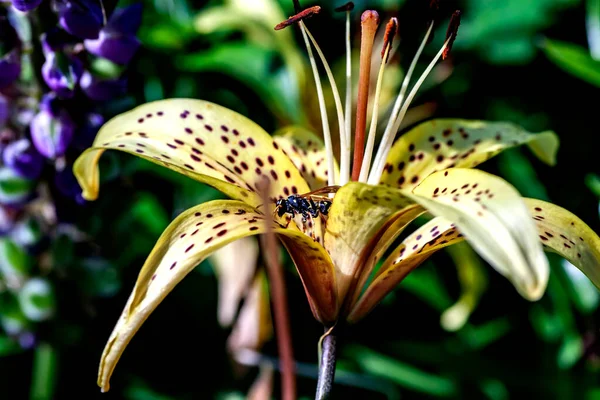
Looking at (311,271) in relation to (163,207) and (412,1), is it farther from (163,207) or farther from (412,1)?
(412,1)

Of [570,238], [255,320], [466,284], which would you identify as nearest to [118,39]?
[255,320]

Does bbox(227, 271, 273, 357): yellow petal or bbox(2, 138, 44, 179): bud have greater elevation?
bbox(2, 138, 44, 179): bud

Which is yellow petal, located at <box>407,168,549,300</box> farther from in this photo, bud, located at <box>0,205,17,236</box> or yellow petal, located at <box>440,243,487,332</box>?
bud, located at <box>0,205,17,236</box>

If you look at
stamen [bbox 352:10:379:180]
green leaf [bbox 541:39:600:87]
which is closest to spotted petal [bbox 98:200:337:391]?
stamen [bbox 352:10:379:180]

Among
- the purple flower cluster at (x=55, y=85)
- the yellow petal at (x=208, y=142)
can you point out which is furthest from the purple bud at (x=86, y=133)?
the yellow petal at (x=208, y=142)

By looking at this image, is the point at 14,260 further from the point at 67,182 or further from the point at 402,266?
the point at 402,266

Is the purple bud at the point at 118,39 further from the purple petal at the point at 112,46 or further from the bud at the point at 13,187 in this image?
the bud at the point at 13,187
